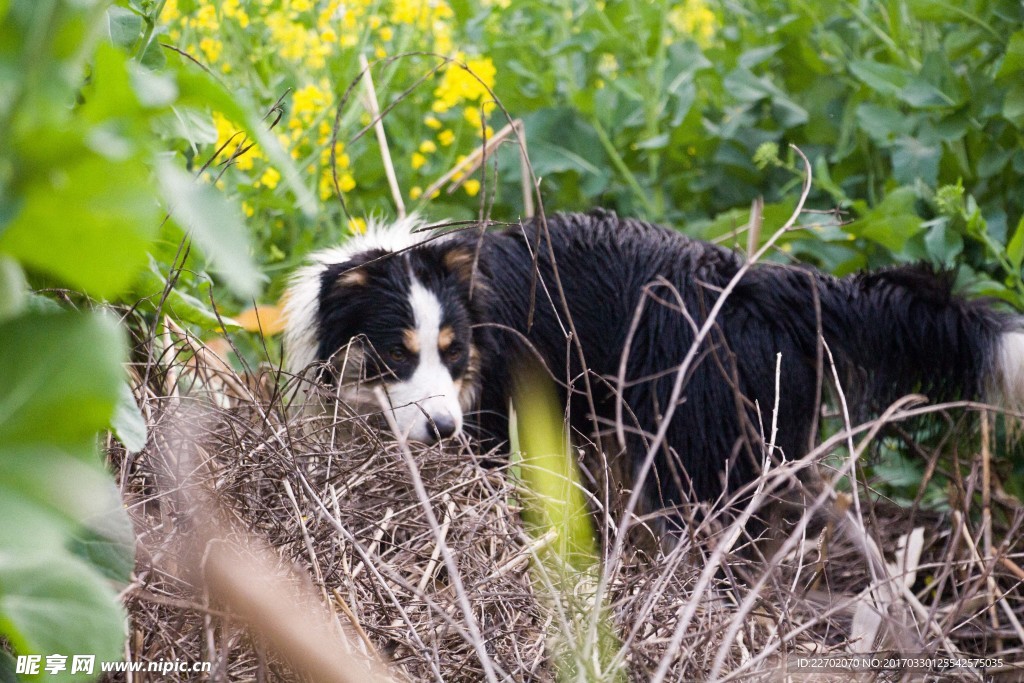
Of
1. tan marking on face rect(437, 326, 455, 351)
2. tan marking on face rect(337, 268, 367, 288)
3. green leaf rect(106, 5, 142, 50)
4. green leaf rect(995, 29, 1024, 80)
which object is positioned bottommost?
tan marking on face rect(437, 326, 455, 351)

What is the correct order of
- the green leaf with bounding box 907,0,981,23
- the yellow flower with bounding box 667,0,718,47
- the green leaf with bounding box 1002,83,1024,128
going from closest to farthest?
the green leaf with bounding box 1002,83,1024,128
the green leaf with bounding box 907,0,981,23
the yellow flower with bounding box 667,0,718,47

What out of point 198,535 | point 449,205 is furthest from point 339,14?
point 198,535

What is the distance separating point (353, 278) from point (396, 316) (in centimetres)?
17

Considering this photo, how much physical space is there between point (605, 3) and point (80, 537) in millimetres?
3731

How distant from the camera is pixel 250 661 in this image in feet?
4.37

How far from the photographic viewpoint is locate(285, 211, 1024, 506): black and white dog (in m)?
2.57

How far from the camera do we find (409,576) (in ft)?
5.64

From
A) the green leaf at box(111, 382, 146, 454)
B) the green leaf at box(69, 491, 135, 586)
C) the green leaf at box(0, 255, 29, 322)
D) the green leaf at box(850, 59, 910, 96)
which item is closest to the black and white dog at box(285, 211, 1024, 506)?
the green leaf at box(850, 59, 910, 96)

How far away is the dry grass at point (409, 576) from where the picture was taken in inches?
48.1

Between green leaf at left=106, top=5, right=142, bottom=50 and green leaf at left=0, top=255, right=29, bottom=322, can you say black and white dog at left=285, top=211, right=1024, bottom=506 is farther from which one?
green leaf at left=0, top=255, right=29, bottom=322

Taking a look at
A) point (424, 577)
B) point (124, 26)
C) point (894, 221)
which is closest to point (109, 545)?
point (424, 577)

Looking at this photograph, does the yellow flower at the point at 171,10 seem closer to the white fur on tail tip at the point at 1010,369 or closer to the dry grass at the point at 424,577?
the dry grass at the point at 424,577

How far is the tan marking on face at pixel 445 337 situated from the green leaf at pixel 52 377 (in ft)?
→ 7.06

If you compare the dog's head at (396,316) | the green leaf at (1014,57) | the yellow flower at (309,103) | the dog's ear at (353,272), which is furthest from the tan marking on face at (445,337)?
the green leaf at (1014,57)
